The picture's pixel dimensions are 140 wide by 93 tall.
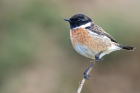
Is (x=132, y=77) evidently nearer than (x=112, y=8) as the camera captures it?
Yes

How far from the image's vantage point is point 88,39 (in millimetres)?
5164

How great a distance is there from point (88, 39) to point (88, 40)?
0.03m

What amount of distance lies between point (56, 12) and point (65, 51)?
245 centimetres

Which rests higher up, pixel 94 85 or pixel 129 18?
pixel 129 18

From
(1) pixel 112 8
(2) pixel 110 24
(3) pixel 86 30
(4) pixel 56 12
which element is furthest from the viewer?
(1) pixel 112 8

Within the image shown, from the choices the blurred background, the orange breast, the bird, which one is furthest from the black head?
the blurred background

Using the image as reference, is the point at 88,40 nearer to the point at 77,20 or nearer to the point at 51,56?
the point at 77,20

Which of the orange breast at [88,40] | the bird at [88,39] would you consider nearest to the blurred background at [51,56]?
the bird at [88,39]

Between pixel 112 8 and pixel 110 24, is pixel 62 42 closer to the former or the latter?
pixel 110 24

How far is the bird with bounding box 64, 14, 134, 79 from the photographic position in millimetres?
5129

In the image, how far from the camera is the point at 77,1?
12203mm

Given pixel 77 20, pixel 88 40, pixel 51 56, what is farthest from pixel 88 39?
pixel 51 56

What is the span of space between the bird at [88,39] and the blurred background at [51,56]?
3982 mm

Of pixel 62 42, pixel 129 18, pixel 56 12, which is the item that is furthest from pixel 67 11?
pixel 129 18
